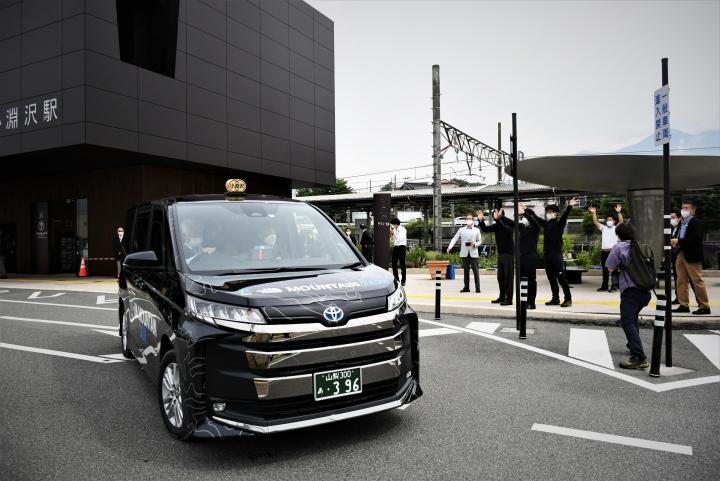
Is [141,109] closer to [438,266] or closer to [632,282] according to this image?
[438,266]

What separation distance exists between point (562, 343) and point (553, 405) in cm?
310

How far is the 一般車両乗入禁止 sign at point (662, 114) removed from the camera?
652cm

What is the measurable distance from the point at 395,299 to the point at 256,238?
1.41 m

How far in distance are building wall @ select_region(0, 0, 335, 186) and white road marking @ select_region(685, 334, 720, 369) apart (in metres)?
19.1

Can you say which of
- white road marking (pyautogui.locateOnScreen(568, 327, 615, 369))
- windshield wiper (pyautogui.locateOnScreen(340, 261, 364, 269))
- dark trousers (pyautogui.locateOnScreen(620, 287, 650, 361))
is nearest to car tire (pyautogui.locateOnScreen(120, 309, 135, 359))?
windshield wiper (pyautogui.locateOnScreen(340, 261, 364, 269))

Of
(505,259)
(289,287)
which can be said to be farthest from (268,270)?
(505,259)

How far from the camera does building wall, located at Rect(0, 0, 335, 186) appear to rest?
19750mm

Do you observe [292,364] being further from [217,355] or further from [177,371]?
[177,371]

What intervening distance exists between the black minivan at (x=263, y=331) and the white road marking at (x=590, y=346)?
11.7 ft

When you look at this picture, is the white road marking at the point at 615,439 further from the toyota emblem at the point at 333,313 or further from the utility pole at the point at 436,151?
the utility pole at the point at 436,151

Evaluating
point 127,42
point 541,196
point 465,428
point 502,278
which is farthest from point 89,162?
point 541,196

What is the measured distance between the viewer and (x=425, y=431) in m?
4.29

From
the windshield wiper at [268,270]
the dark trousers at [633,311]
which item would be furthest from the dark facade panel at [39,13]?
the dark trousers at [633,311]

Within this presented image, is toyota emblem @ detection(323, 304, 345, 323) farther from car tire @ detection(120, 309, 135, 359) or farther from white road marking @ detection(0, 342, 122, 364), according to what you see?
white road marking @ detection(0, 342, 122, 364)
